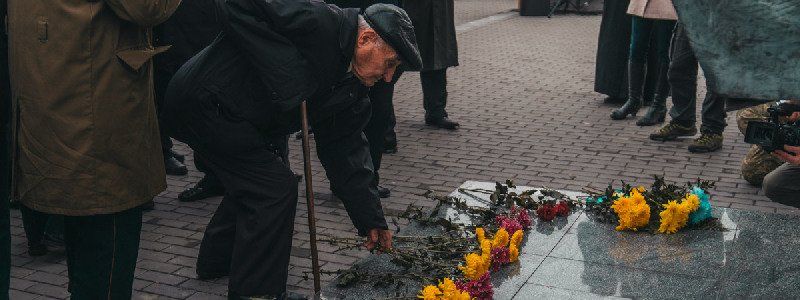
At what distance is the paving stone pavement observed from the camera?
4746 mm

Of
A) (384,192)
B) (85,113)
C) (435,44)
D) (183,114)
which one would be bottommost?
(384,192)

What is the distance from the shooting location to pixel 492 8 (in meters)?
18.9

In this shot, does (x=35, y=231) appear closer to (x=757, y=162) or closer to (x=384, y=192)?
(x=384, y=192)

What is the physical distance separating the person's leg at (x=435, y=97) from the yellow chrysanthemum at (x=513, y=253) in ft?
12.9

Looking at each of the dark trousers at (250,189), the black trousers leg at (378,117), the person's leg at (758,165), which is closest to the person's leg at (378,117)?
the black trousers leg at (378,117)

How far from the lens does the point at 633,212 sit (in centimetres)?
457

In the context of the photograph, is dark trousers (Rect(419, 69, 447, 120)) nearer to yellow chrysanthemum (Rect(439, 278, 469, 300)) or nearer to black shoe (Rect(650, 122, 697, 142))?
black shoe (Rect(650, 122, 697, 142))

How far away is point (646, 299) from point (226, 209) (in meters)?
1.87

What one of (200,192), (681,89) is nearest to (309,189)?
(200,192)

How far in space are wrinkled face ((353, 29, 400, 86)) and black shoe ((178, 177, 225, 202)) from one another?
2.50 meters

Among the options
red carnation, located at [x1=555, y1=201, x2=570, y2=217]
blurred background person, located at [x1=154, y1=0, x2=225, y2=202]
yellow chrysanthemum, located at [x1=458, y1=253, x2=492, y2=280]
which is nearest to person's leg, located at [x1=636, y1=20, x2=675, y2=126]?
red carnation, located at [x1=555, y1=201, x2=570, y2=217]

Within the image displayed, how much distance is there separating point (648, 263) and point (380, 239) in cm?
117

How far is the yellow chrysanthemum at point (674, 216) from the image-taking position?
451 centimetres

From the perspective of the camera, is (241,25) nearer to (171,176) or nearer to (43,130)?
(43,130)
